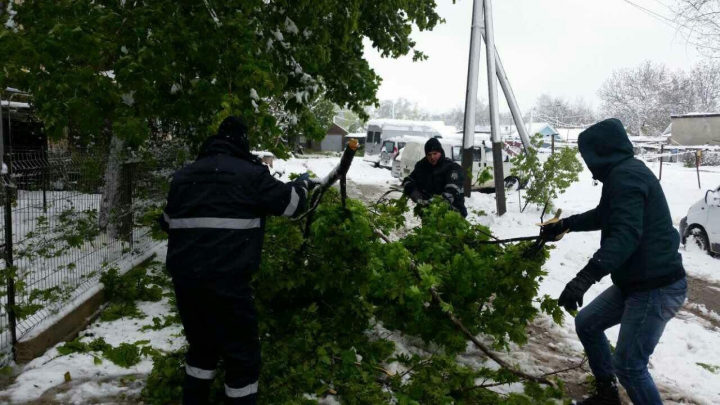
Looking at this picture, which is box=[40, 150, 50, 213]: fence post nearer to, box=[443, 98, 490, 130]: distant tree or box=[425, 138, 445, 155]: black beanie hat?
box=[425, 138, 445, 155]: black beanie hat

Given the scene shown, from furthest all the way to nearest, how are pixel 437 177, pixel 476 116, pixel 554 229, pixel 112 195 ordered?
pixel 476 116 < pixel 437 177 < pixel 112 195 < pixel 554 229

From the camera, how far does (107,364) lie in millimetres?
4145

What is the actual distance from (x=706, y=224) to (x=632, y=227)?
26.0 ft

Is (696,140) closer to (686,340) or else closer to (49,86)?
(686,340)

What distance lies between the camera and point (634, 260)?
3271mm

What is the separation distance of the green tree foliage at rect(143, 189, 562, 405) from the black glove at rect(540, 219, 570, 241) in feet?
0.90

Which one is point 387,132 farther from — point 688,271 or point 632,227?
point 632,227

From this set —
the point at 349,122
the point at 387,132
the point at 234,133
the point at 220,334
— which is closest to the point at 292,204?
the point at 234,133

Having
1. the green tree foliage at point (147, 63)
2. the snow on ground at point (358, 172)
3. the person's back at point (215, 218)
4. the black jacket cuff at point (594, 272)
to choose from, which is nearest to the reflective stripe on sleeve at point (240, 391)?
the person's back at point (215, 218)

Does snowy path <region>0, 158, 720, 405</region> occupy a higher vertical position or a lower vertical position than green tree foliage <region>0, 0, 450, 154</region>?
lower

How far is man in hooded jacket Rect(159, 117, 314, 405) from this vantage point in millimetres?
2920

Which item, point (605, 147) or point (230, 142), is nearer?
point (230, 142)

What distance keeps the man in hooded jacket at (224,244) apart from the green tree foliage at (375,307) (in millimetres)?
602

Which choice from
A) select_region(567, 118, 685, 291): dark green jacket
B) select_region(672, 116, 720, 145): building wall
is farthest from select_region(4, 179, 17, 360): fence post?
select_region(672, 116, 720, 145): building wall
